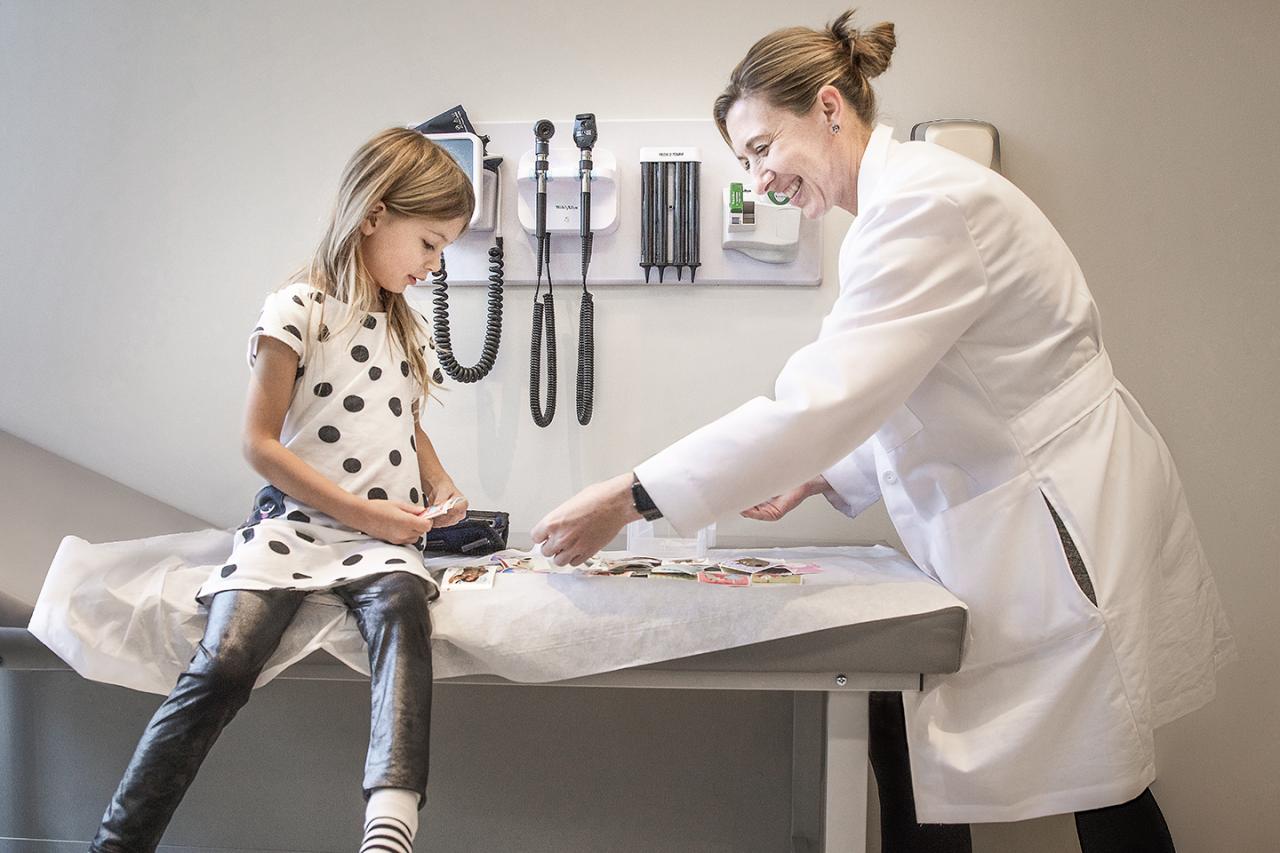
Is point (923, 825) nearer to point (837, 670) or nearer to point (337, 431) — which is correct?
point (837, 670)

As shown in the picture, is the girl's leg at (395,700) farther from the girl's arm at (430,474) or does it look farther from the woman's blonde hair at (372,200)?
the woman's blonde hair at (372,200)

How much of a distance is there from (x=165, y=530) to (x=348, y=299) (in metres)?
0.64

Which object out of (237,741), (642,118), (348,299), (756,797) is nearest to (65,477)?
(237,741)

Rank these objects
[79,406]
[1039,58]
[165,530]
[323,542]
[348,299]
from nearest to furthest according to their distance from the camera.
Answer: [323,542], [348,299], [165,530], [1039,58], [79,406]

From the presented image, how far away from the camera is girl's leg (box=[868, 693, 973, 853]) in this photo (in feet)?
4.48

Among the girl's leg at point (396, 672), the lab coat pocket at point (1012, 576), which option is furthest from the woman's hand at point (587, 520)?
the lab coat pocket at point (1012, 576)

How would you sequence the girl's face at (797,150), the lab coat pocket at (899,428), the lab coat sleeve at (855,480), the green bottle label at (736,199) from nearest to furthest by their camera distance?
the lab coat pocket at (899,428)
the girl's face at (797,150)
the lab coat sleeve at (855,480)
the green bottle label at (736,199)

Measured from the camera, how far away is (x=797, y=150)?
1342 mm

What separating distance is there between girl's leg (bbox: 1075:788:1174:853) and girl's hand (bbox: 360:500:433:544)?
87cm

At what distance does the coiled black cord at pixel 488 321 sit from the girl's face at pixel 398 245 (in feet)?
1.20

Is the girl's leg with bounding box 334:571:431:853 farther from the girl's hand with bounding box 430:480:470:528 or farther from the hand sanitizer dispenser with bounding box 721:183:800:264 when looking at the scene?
the hand sanitizer dispenser with bounding box 721:183:800:264

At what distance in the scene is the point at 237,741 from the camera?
184 cm

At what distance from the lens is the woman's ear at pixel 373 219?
1405mm

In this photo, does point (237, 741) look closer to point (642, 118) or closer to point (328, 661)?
point (328, 661)
